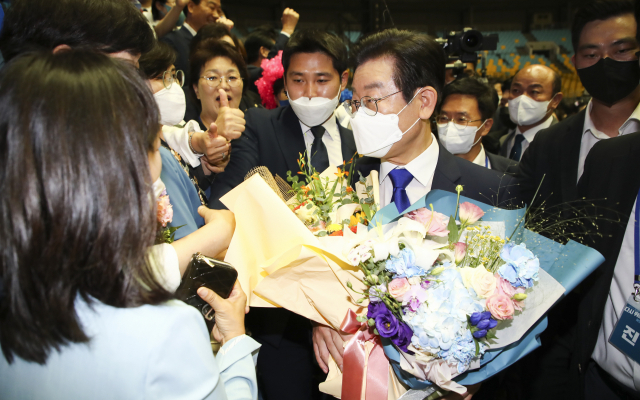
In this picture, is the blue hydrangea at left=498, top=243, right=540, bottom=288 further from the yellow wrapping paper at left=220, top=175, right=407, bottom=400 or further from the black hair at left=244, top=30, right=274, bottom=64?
the black hair at left=244, top=30, right=274, bottom=64

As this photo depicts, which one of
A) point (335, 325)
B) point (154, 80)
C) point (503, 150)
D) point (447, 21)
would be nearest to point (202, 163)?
point (154, 80)

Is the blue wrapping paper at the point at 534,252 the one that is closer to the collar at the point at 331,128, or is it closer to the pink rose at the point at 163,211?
the pink rose at the point at 163,211

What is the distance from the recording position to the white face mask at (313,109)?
7.52 feet

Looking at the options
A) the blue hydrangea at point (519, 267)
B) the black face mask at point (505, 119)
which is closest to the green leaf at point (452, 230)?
the blue hydrangea at point (519, 267)

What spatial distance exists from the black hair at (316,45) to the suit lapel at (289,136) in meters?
0.34

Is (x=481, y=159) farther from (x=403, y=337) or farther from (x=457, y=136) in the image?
(x=403, y=337)

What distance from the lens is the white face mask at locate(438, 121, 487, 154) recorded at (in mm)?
2867

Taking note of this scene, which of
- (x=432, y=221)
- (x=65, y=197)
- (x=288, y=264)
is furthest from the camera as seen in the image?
(x=288, y=264)

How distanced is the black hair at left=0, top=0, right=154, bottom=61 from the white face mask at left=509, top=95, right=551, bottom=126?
3.43m

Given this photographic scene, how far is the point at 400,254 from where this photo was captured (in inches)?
41.4

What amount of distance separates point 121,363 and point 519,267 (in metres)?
0.89

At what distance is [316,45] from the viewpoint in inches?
92.2

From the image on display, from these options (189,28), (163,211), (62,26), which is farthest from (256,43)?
(163,211)

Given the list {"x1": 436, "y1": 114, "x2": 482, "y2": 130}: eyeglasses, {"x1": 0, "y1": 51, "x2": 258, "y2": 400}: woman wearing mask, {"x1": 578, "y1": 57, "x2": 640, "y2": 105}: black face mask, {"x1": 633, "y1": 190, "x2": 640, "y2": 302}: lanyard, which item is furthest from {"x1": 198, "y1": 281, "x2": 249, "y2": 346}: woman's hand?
{"x1": 436, "y1": 114, "x2": 482, "y2": 130}: eyeglasses
